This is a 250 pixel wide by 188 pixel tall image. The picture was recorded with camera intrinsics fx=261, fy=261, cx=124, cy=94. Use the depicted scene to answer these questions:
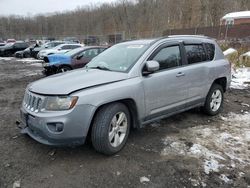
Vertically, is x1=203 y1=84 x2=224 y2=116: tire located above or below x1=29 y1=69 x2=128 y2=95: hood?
below

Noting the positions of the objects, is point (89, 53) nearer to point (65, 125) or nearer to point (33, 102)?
point (33, 102)

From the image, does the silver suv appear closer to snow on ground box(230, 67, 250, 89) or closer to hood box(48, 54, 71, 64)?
snow on ground box(230, 67, 250, 89)

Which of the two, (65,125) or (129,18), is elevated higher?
(129,18)

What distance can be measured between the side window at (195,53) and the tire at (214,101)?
0.74 m

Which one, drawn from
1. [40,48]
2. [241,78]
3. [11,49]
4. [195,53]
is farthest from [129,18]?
[195,53]

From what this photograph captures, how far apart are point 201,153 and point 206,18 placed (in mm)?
46749

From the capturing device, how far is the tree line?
47375mm

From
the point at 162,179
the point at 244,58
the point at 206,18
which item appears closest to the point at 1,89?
the point at 162,179

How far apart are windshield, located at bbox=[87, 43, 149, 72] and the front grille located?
1.27m

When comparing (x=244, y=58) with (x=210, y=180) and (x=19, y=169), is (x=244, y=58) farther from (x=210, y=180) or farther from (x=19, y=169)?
(x=19, y=169)

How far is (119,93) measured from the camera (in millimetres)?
3746

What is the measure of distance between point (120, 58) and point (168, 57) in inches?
33.9

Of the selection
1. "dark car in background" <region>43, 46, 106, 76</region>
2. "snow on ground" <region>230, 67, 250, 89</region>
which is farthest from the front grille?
"snow on ground" <region>230, 67, 250, 89</region>

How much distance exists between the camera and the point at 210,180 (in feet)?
10.9
